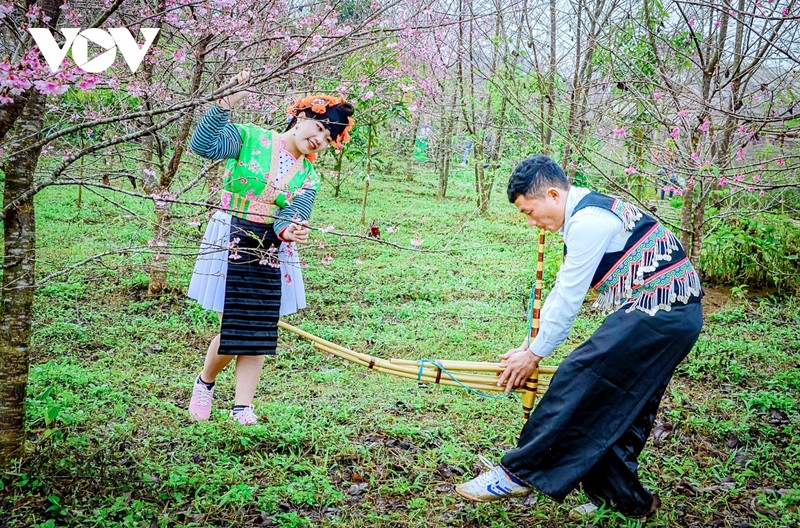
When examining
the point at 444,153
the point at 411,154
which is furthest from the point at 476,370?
the point at 411,154

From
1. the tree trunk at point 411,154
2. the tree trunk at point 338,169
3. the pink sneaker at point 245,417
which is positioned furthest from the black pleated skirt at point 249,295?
the tree trunk at point 411,154

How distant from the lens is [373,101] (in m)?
8.50

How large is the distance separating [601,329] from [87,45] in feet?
7.18

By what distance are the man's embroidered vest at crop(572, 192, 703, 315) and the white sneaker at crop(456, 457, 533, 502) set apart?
86cm

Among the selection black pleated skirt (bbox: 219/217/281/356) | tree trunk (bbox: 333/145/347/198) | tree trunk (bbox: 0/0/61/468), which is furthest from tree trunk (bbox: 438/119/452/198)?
tree trunk (bbox: 0/0/61/468)

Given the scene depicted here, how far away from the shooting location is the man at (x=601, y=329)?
2.42m

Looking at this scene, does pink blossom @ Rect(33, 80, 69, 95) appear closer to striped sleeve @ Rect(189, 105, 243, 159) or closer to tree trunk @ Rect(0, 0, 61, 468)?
tree trunk @ Rect(0, 0, 61, 468)

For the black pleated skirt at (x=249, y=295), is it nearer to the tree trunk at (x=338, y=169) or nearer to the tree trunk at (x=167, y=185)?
the tree trunk at (x=167, y=185)

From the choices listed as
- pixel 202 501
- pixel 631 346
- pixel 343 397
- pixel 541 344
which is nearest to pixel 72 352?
pixel 343 397

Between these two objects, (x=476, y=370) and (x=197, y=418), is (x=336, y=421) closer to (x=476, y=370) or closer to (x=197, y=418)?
(x=197, y=418)

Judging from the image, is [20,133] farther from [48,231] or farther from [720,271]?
[720,271]

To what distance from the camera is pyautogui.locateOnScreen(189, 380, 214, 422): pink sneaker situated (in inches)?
129

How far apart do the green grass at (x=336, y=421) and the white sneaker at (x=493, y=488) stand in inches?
5.1

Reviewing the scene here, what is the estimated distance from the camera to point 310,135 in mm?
3098
